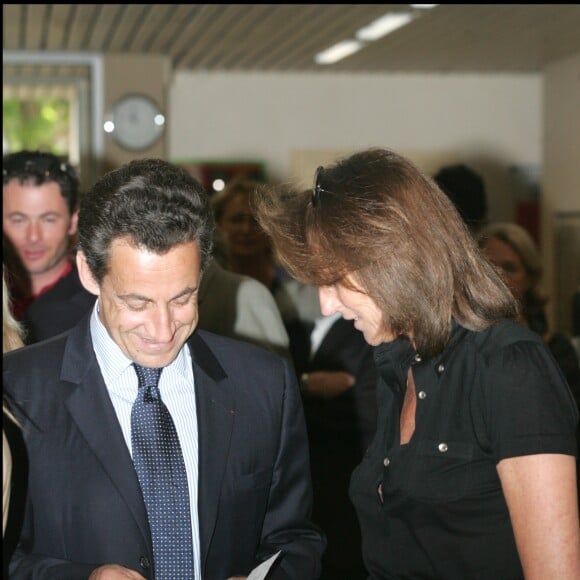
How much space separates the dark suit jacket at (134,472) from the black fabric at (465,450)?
0.65 ft

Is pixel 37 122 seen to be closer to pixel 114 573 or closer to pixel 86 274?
pixel 86 274

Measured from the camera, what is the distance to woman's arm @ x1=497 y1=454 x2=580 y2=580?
160 cm

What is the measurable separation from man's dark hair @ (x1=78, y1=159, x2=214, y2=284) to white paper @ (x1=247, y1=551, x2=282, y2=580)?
1.93 feet

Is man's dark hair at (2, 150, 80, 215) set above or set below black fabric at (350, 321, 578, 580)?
above

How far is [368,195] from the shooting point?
1842mm

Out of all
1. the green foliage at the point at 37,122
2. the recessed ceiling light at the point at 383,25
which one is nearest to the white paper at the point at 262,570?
the recessed ceiling light at the point at 383,25

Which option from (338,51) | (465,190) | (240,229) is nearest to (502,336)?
(465,190)

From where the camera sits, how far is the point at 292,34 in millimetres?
7230

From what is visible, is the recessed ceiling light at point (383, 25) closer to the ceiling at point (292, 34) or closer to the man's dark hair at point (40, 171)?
the ceiling at point (292, 34)

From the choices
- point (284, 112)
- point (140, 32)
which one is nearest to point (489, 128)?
point (284, 112)

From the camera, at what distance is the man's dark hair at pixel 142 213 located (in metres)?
1.81

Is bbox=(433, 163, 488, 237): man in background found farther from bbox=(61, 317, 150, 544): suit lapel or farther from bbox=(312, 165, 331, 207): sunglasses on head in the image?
bbox=(61, 317, 150, 544): suit lapel

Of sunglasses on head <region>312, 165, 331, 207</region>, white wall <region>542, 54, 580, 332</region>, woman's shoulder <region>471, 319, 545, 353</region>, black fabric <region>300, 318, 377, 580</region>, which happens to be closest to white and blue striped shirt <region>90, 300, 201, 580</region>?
sunglasses on head <region>312, 165, 331, 207</region>

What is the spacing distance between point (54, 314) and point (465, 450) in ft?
4.59
